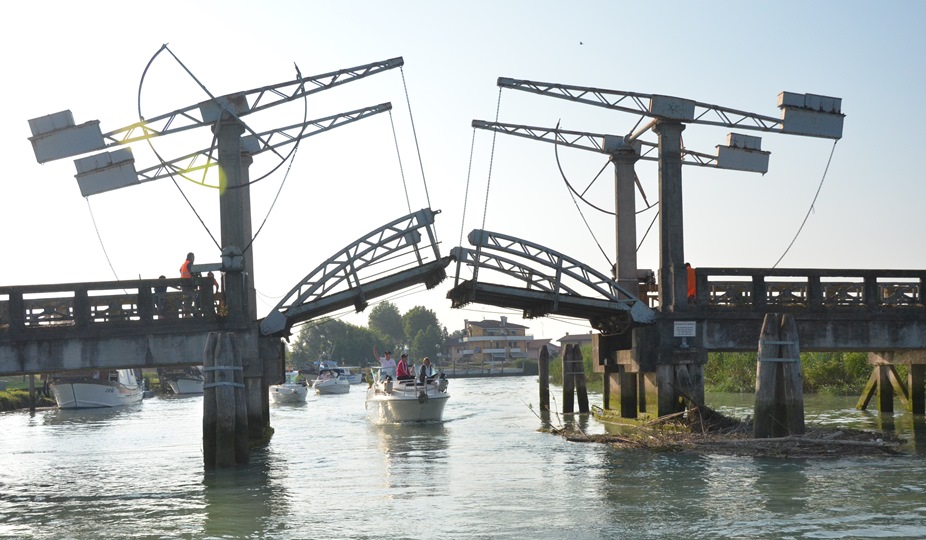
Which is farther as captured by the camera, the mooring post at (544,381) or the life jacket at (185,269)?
the mooring post at (544,381)

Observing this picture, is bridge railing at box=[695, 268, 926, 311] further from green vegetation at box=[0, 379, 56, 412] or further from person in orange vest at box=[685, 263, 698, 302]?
green vegetation at box=[0, 379, 56, 412]

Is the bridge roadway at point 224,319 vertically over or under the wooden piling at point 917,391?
over

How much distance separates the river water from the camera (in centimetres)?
1600

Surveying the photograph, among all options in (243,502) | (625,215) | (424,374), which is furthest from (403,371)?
(243,502)

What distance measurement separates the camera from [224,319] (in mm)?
26312

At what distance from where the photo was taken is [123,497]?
69.4ft

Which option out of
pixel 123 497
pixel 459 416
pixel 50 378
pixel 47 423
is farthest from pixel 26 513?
pixel 50 378

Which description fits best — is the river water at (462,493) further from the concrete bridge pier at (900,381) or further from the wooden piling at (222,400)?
the concrete bridge pier at (900,381)

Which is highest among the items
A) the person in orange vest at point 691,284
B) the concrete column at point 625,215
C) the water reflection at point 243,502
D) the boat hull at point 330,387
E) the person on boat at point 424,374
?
the concrete column at point 625,215

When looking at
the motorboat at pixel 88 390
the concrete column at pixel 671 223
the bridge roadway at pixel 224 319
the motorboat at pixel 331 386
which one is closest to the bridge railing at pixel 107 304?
the bridge roadway at pixel 224 319

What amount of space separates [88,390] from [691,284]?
139 feet

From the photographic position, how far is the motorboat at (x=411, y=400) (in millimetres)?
38031

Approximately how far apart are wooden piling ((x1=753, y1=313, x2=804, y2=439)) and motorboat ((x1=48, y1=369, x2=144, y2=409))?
4443cm

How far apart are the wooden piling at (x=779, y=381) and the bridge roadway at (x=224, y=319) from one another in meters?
6.25
